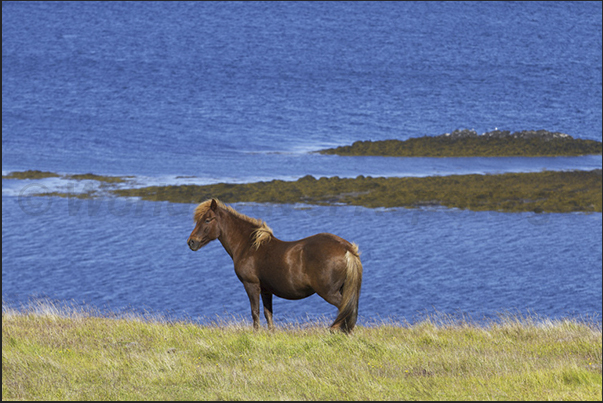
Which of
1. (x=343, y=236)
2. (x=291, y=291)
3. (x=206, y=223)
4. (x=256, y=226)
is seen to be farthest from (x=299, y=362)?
(x=343, y=236)

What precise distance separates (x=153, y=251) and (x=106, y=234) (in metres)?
3.70

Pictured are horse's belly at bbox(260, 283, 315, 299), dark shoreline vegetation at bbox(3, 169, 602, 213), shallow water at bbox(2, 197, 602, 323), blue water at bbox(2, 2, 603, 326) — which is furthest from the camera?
dark shoreline vegetation at bbox(3, 169, 602, 213)

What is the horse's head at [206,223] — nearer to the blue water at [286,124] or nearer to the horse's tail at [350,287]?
the horse's tail at [350,287]

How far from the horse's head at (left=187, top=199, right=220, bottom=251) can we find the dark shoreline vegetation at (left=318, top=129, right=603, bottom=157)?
36182 millimetres

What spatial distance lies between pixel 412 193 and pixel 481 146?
620 inches

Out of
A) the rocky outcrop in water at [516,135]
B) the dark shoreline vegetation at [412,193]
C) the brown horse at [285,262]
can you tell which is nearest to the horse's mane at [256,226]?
A: the brown horse at [285,262]

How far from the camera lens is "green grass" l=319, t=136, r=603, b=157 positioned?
1812 inches

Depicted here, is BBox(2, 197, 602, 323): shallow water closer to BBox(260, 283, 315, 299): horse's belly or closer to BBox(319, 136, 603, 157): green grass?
BBox(260, 283, 315, 299): horse's belly

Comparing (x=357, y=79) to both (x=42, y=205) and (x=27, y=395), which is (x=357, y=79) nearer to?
(x=42, y=205)

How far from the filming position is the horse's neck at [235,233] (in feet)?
33.8

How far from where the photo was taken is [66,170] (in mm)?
41000

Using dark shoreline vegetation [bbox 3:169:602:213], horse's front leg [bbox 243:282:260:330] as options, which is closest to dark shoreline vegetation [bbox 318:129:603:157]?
dark shoreline vegetation [bbox 3:169:602:213]

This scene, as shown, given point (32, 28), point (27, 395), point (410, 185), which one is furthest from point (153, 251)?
point (32, 28)

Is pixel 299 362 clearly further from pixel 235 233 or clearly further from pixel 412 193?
pixel 412 193
